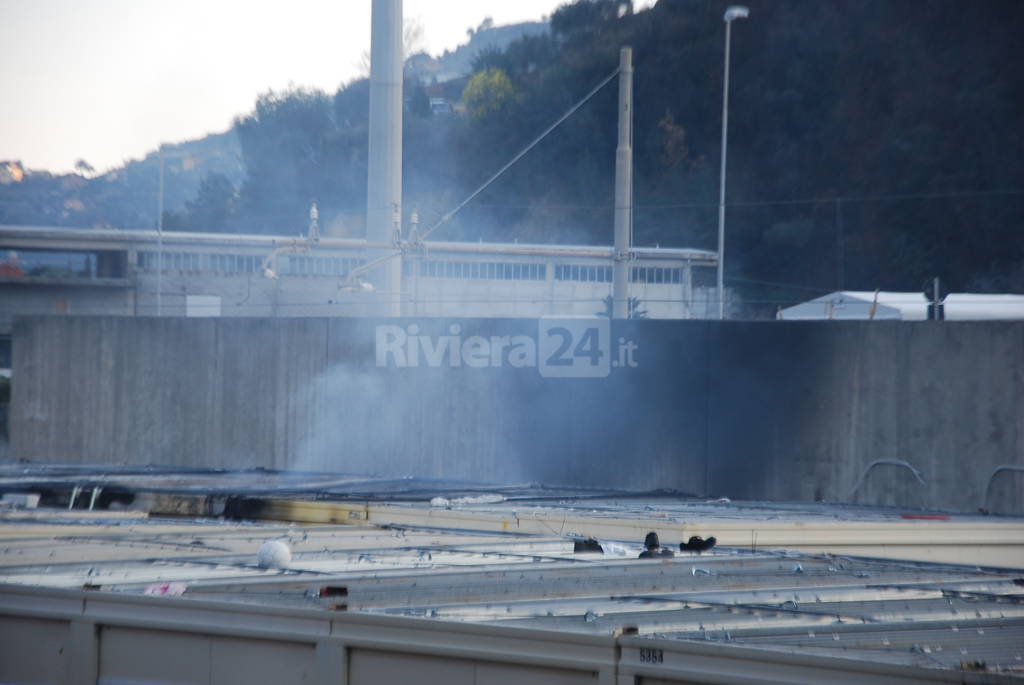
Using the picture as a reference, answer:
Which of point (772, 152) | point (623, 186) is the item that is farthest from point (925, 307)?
point (772, 152)

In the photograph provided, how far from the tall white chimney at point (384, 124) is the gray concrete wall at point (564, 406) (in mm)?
12156

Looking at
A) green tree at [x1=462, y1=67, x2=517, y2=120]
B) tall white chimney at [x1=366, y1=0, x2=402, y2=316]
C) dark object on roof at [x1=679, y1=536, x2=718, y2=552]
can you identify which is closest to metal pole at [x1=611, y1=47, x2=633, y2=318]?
tall white chimney at [x1=366, y1=0, x2=402, y2=316]

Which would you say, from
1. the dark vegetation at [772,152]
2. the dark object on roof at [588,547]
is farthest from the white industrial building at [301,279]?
the dark object on roof at [588,547]

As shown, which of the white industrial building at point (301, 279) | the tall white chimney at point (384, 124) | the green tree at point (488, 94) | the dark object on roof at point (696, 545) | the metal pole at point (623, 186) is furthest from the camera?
the green tree at point (488, 94)

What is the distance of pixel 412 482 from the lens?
17281 millimetres

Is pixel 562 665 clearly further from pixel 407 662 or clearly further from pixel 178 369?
pixel 178 369

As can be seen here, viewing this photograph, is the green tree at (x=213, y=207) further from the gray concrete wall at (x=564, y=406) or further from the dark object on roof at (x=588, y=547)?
the dark object on roof at (x=588, y=547)

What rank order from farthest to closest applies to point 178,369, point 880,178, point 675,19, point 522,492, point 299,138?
point 299,138 → point 675,19 → point 880,178 → point 178,369 → point 522,492

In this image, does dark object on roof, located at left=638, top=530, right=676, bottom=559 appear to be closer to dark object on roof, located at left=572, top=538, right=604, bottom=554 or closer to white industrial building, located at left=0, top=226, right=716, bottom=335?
dark object on roof, located at left=572, top=538, right=604, bottom=554

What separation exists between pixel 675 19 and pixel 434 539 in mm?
71285

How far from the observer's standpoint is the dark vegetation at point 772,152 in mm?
56875

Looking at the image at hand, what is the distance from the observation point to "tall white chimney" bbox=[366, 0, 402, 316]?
105 feet

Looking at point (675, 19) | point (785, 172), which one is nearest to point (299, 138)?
point (675, 19)

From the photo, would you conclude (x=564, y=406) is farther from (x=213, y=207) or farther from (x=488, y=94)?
(x=213, y=207)
